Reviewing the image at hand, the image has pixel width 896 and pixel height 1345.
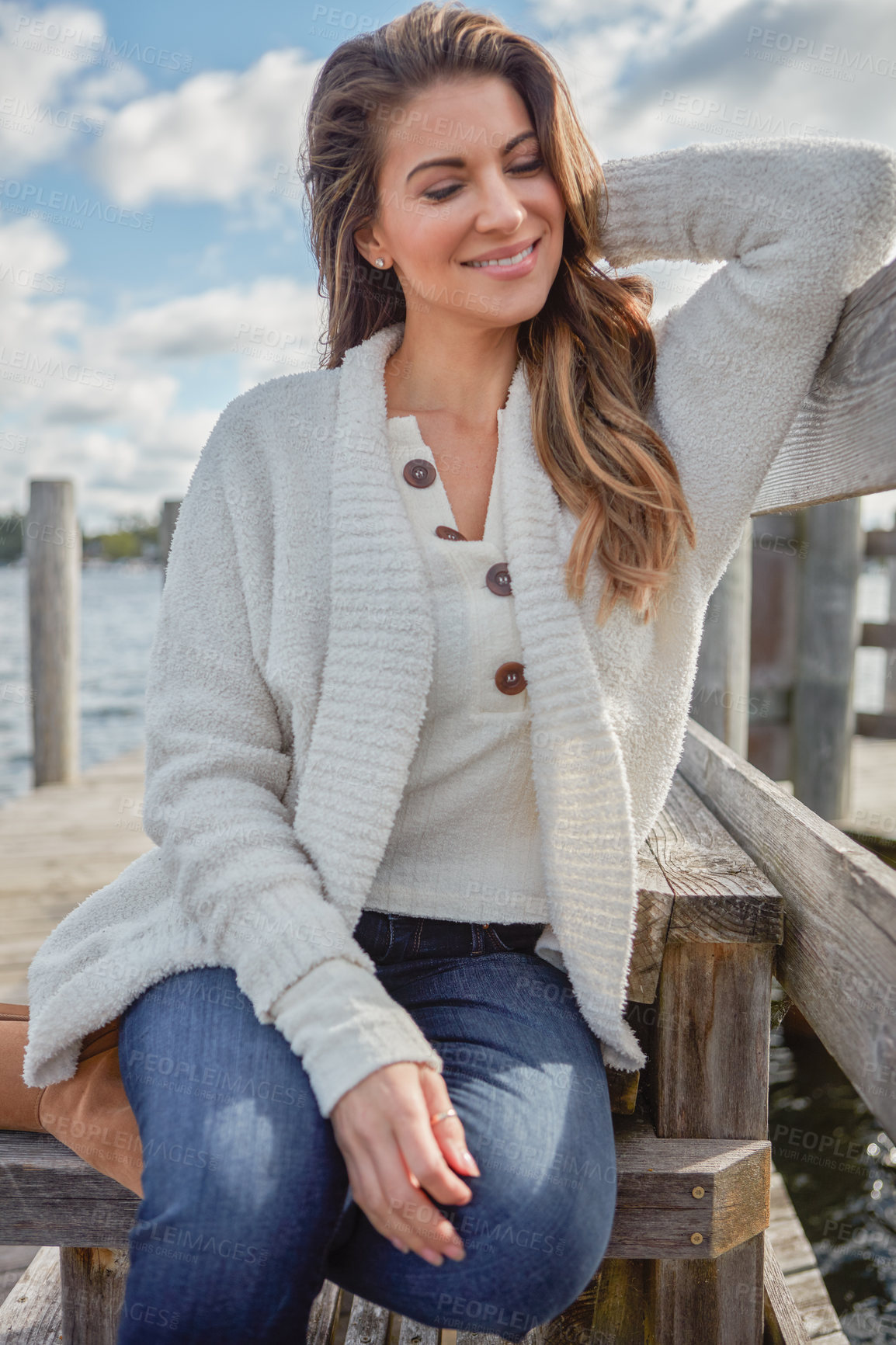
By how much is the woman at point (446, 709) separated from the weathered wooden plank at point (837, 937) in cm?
20

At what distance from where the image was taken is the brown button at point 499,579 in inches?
55.4

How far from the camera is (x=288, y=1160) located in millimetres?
1099

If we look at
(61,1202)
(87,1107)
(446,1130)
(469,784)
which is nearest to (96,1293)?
(61,1202)

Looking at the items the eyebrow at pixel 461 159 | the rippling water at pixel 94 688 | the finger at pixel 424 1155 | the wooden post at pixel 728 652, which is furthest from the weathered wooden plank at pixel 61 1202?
the rippling water at pixel 94 688

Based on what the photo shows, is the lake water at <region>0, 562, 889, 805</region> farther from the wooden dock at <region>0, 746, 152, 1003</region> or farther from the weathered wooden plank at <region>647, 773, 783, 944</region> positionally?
the weathered wooden plank at <region>647, 773, 783, 944</region>

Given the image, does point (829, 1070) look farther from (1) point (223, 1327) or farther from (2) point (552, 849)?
(1) point (223, 1327)

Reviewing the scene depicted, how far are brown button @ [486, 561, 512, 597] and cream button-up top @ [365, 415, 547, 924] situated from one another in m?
0.01

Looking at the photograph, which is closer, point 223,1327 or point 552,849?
point 223,1327

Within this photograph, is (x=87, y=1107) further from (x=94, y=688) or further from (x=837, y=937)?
(x=94, y=688)

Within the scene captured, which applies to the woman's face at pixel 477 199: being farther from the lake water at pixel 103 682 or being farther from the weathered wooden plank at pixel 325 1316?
the lake water at pixel 103 682

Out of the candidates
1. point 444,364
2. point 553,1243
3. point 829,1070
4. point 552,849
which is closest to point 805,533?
point 829,1070

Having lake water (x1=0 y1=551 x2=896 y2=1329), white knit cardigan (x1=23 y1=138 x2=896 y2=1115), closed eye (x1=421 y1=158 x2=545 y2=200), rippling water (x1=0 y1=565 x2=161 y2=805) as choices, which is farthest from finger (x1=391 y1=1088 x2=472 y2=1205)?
rippling water (x1=0 y1=565 x2=161 y2=805)

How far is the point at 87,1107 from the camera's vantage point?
4.33 feet

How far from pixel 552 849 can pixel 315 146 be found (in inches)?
48.9
